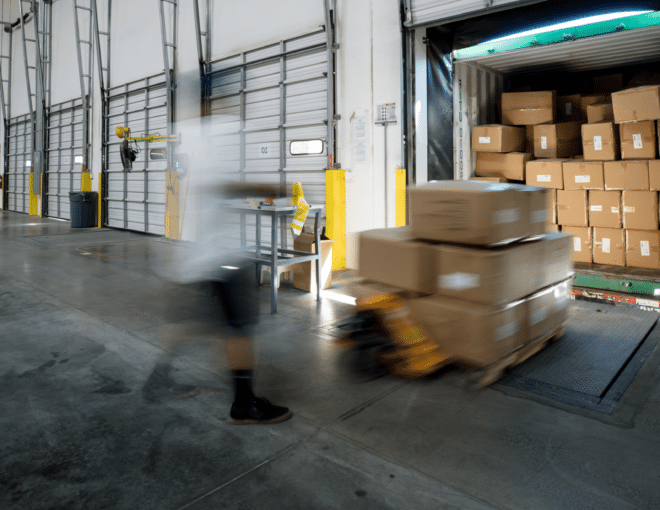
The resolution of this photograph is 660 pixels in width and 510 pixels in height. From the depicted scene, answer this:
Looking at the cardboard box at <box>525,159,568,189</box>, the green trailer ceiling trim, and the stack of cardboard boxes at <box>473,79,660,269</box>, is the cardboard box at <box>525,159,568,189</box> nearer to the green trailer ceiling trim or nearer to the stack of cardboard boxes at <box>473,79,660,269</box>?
the stack of cardboard boxes at <box>473,79,660,269</box>

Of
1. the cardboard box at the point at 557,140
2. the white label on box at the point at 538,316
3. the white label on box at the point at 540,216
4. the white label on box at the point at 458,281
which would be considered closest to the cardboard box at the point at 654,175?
the cardboard box at the point at 557,140

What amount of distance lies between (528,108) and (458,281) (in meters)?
4.04

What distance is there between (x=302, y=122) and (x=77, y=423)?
5913 mm

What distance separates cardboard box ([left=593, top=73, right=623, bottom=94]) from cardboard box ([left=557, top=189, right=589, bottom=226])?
1847 millimetres

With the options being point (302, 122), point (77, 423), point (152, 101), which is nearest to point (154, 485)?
point (77, 423)

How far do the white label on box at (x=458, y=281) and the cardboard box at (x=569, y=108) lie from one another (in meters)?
4.46

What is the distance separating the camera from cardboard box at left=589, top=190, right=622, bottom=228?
4816mm

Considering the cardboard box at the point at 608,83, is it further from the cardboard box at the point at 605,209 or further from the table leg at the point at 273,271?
the table leg at the point at 273,271

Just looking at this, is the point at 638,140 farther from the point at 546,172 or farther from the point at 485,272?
the point at 485,272

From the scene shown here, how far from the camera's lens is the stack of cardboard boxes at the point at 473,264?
2605mm

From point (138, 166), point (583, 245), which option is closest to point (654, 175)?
point (583, 245)

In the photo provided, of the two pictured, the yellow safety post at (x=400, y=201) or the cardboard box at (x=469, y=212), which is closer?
the cardboard box at (x=469, y=212)

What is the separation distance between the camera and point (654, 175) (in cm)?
458

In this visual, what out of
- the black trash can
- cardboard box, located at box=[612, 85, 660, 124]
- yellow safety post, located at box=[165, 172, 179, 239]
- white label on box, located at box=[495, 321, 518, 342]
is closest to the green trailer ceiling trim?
cardboard box, located at box=[612, 85, 660, 124]
